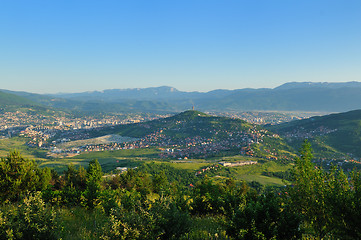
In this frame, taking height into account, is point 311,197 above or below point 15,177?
above

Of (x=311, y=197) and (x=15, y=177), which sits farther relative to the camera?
(x=15, y=177)

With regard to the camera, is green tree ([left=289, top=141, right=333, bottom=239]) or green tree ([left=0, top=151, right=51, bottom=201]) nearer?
green tree ([left=289, top=141, right=333, bottom=239])

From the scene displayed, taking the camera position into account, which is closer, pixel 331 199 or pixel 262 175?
pixel 331 199

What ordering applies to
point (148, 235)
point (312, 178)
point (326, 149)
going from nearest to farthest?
point (148, 235) < point (312, 178) < point (326, 149)

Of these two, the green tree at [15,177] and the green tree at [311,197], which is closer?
the green tree at [311,197]

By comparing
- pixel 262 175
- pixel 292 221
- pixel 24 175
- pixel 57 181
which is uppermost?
pixel 292 221

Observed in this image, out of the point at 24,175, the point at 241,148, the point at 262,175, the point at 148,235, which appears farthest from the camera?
the point at 241,148

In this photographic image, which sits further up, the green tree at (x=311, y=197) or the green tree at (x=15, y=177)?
the green tree at (x=311, y=197)

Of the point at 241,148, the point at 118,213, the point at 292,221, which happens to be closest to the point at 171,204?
A: the point at 118,213

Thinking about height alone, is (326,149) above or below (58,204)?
below

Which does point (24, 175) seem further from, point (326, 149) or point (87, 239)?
point (326, 149)

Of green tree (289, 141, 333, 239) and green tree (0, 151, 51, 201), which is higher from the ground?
green tree (289, 141, 333, 239)
